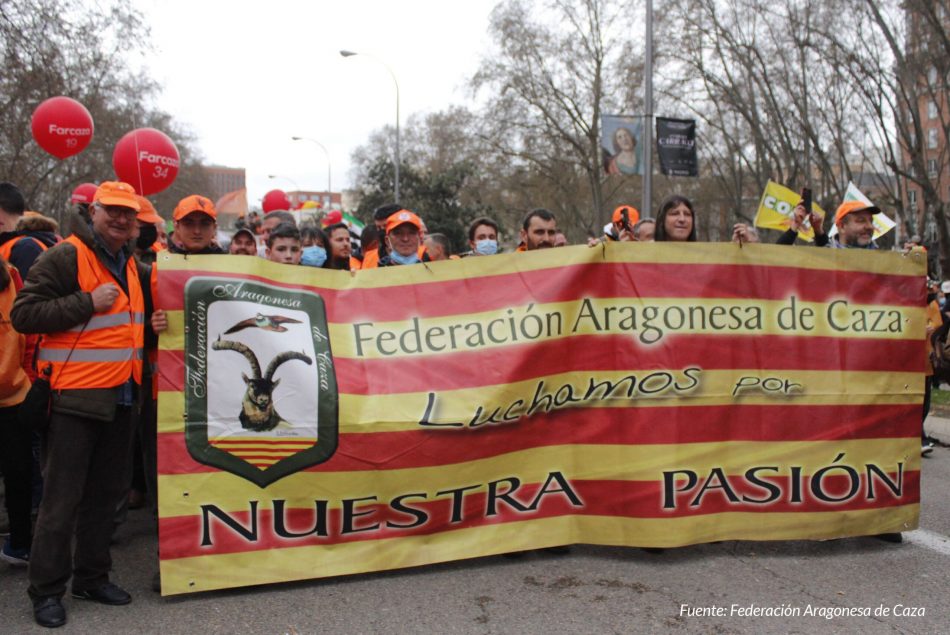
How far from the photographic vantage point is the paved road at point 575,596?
3336 millimetres

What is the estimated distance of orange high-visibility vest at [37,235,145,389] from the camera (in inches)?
136

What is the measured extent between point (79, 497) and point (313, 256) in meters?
2.39

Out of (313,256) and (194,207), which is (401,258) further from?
(194,207)

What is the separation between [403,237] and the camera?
5.02m

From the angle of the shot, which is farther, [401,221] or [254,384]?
[401,221]

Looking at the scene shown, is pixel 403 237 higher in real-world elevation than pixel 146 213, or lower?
lower

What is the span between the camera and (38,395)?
3383 mm

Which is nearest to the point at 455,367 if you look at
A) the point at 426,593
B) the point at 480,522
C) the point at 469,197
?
the point at 480,522

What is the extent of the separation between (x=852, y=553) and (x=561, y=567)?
157 cm

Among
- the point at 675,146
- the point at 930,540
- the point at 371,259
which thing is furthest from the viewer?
the point at 675,146

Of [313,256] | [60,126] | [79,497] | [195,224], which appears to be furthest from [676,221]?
[60,126]

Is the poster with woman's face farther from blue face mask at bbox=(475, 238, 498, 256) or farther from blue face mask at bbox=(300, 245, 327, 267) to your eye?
blue face mask at bbox=(300, 245, 327, 267)

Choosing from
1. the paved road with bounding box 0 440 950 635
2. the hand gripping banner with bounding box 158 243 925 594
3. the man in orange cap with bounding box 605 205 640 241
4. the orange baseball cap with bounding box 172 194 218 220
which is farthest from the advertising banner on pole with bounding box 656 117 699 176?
the orange baseball cap with bounding box 172 194 218 220

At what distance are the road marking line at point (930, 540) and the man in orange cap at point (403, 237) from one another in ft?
10.8
